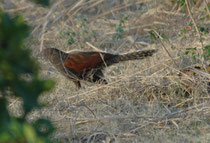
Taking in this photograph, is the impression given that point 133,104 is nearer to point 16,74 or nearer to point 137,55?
point 137,55

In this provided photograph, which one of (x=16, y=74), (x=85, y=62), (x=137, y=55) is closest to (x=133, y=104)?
(x=137, y=55)

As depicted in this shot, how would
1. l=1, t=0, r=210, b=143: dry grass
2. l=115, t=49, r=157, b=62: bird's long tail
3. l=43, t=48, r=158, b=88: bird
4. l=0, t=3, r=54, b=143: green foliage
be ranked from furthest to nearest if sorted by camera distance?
l=43, t=48, r=158, b=88: bird
l=115, t=49, r=157, b=62: bird's long tail
l=1, t=0, r=210, b=143: dry grass
l=0, t=3, r=54, b=143: green foliage

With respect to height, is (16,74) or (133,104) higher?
(16,74)

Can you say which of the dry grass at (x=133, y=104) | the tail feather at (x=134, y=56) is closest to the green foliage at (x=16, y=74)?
the dry grass at (x=133, y=104)

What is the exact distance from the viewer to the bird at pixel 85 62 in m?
5.02

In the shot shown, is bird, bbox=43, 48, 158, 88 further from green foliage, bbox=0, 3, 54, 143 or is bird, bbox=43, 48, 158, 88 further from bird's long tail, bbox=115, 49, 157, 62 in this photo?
green foliage, bbox=0, 3, 54, 143

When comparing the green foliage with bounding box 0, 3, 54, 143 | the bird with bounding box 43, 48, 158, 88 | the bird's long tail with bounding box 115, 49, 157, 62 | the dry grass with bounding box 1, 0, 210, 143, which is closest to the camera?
the green foliage with bounding box 0, 3, 54, 143

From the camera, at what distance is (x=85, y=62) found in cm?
509

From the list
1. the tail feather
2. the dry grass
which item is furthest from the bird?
the dry grass

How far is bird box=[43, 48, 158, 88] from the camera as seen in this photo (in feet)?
16.5

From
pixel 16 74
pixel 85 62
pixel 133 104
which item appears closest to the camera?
pixel 16 74

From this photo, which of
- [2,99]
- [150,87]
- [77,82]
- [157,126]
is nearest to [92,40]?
[77,82]

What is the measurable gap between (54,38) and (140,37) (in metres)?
2.02

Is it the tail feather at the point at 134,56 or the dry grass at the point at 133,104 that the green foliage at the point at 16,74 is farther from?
the tail feather at the point at 134,56
